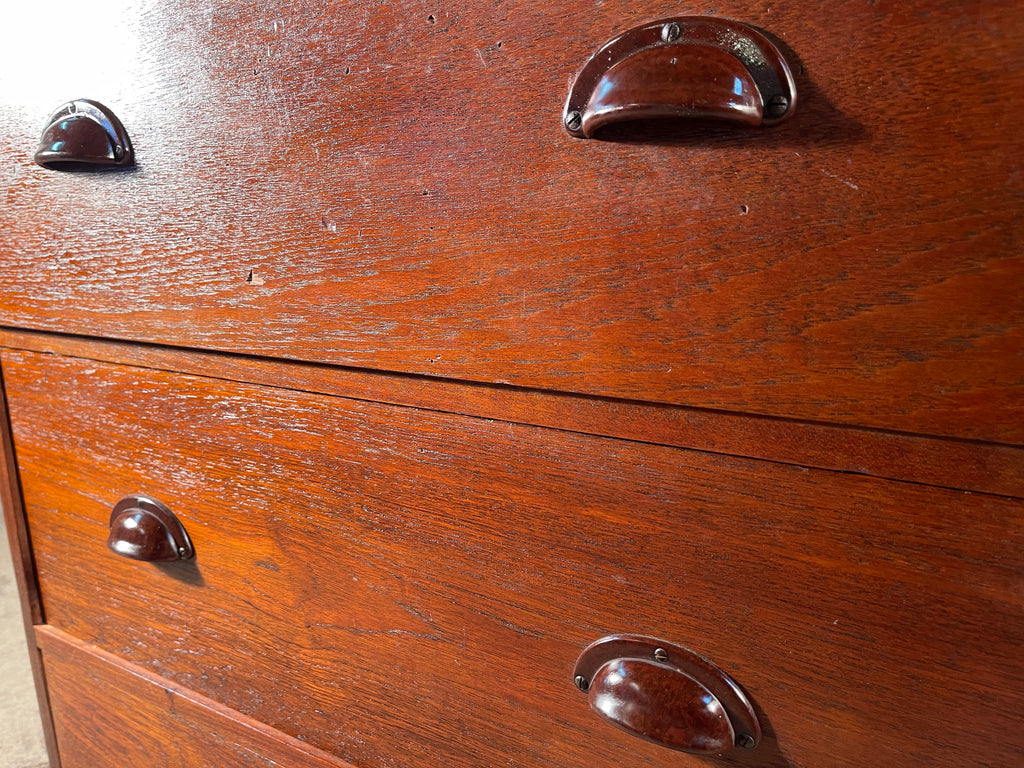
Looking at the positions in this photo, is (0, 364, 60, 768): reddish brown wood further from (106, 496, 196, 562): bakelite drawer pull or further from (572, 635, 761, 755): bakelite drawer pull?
(572, 635, 761, 755): bakelite drawer pull

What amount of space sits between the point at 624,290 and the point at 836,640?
16cm

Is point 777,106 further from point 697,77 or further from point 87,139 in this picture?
point 87,139

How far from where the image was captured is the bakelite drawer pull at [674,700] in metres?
0.30

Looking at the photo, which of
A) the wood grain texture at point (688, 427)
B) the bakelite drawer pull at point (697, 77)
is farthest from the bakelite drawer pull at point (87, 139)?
the bakelite drawer pull at point (697, 77)

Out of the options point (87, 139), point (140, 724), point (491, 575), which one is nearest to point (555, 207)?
point (491, 575)

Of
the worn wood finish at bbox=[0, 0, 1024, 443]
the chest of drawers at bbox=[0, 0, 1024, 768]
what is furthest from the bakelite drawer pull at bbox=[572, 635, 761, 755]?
the worn wood finish at bbox=[0, 0, 1024, 443]

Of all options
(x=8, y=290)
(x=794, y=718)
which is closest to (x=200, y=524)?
(x=8, y=290)

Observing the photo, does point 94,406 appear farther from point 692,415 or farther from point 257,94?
point 692,415

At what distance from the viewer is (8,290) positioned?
1.64ft

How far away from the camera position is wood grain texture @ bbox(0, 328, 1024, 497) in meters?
0.25

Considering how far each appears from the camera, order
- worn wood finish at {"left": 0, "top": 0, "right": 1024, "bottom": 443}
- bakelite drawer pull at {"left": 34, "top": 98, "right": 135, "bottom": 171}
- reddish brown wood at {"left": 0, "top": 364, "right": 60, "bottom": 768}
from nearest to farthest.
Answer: worn wood finish at {"left": 0, "top": 0, "right": 1024, "bottom": 443}
bakelite drawer pull at {"left": 34, "top": 98, "right": 135, "bottom": 171}
reddish brown wood at {"left": 0, "top": 364, "right": 60, "bottom": 768}

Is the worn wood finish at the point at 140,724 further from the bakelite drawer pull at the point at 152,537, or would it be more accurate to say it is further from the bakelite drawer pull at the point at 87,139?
the bakelite drawer pull at the point at 87,139

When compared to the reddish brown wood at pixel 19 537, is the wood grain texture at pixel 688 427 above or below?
above

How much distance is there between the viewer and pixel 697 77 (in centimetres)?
25
